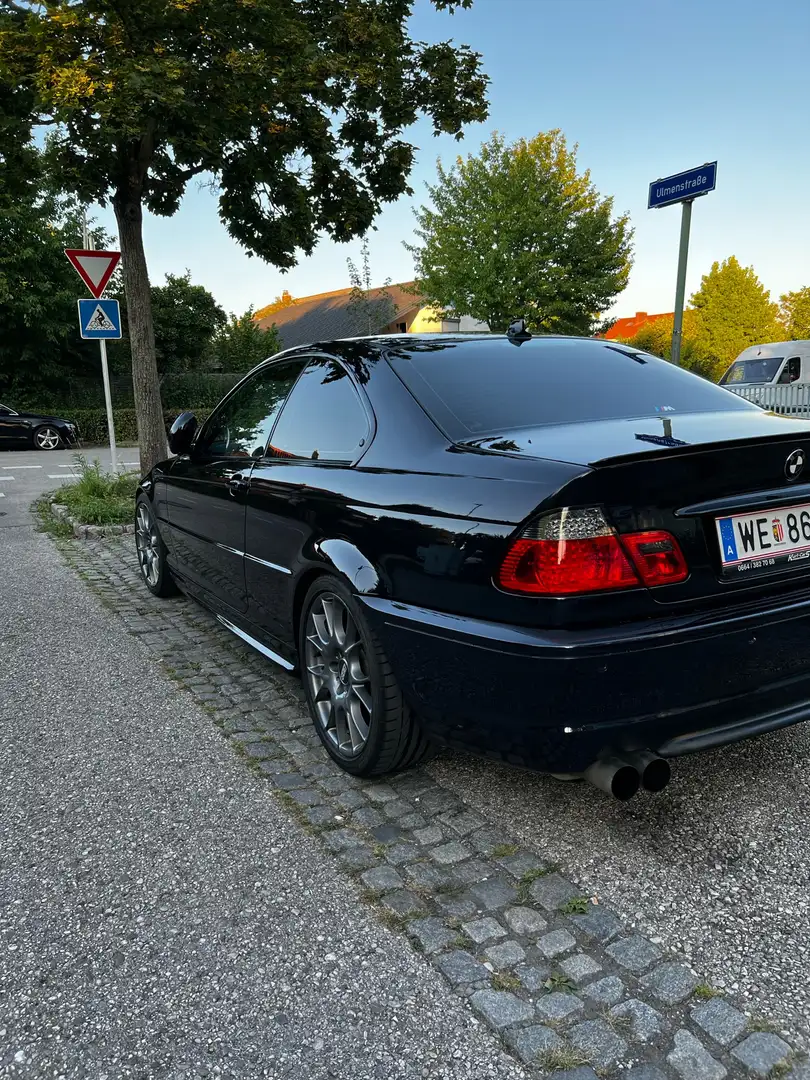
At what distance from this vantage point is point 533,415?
2.86m

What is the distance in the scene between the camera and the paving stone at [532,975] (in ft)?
6.59

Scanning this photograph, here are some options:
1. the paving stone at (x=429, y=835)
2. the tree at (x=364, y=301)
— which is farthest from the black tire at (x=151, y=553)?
the tree at (x=364, y=301)

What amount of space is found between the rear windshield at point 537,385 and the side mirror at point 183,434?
204cm

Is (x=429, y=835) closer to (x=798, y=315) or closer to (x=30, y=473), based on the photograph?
(x=30, y=473)

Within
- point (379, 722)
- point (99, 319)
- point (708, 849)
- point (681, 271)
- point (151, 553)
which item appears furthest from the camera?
point (99, 319)

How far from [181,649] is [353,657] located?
6.91 ft

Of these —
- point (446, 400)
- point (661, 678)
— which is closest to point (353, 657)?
point (446, 400)

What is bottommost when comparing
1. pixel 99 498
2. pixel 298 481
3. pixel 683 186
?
pixel 99 498

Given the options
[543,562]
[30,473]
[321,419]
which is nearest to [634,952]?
[543,562]

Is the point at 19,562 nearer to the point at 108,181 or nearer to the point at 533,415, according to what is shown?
the point at 108,181

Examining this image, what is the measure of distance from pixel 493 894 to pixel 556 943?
0.26m

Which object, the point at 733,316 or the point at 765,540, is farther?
the point at 733,316

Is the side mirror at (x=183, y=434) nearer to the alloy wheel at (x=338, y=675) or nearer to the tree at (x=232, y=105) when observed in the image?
the alloy wheel at (x=338, y=675)

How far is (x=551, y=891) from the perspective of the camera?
2387 millimetres
